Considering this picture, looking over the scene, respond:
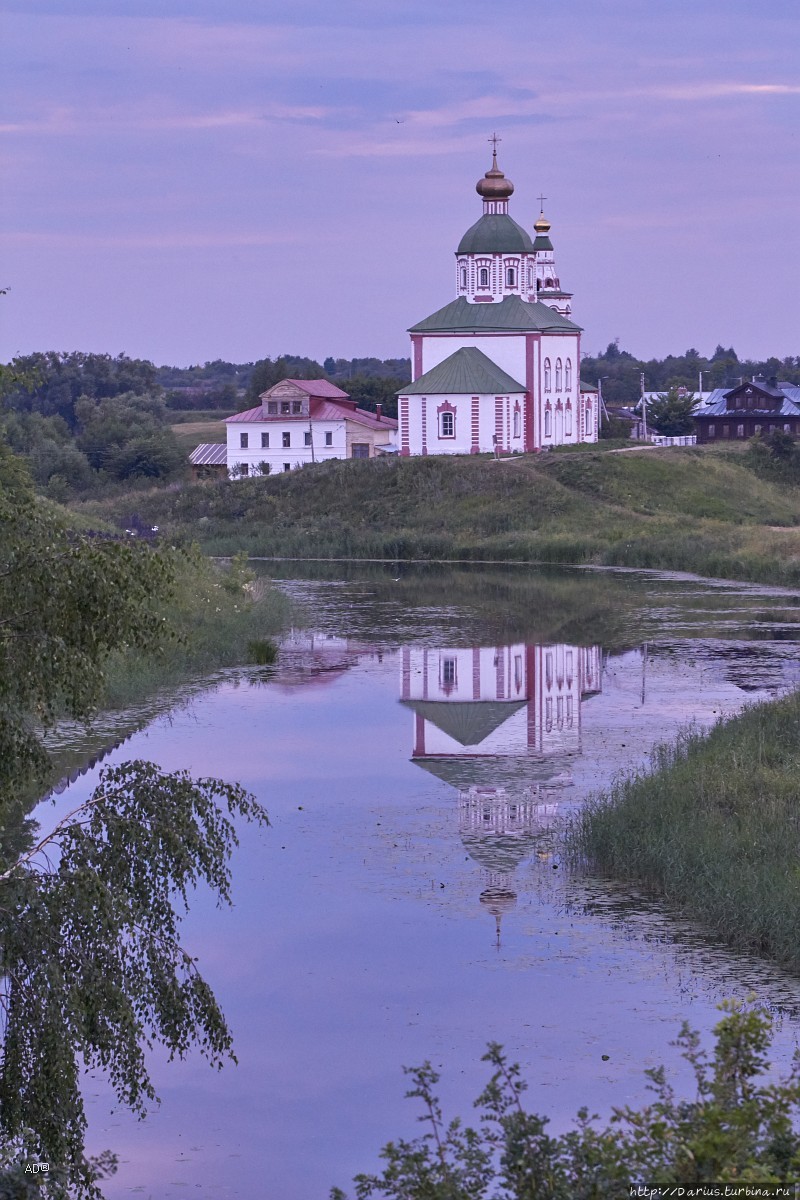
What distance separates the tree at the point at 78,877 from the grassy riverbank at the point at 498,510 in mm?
36733

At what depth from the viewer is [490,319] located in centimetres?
6275

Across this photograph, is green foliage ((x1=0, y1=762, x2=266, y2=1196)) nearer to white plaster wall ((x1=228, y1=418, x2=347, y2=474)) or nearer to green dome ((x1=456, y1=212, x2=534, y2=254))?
green dome ((x1=456, y1=212, x2=534, y2=254))

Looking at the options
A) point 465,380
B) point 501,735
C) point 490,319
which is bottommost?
point 501,735


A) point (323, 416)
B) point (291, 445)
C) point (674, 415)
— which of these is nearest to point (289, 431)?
point (291, 445)

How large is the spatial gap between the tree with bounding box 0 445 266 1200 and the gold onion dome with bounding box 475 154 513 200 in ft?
189

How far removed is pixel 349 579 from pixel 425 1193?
124 ft

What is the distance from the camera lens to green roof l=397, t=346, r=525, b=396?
59.9m

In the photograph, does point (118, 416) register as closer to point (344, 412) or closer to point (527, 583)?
point (344, 412)

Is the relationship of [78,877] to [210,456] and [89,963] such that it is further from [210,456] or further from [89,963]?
[210,456]

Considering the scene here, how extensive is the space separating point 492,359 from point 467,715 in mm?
40713

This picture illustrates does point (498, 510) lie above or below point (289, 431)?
below

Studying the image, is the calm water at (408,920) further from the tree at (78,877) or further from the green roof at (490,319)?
the green roof at (490,319)

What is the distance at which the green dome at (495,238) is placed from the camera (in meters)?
63.4

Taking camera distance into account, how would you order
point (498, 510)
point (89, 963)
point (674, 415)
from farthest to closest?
point (674, 415)
point (498, 510)
point (89, 963)
